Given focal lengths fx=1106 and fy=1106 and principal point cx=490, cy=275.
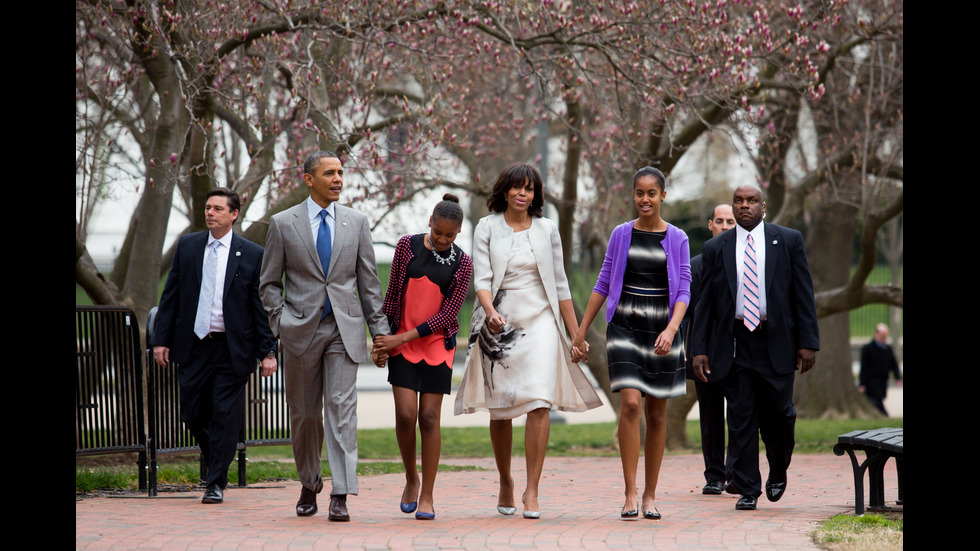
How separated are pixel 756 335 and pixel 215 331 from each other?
346cm

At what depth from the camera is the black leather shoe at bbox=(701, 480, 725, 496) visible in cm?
784

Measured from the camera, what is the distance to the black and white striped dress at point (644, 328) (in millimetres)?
6219

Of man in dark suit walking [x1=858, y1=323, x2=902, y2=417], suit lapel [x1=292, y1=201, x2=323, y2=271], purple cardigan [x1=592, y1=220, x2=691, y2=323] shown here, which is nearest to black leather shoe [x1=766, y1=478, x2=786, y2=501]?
purple cardigan [x1=592, y1=220, x2=691, y2=323]

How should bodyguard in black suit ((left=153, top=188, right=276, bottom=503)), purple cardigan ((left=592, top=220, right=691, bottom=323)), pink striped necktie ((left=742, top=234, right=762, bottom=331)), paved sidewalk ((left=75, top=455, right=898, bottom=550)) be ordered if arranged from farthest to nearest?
bodyguard in black suit ((left=153, top=188, right=276, bottom=503)), pink striped necktie ((left=742, top=234, right=762, bottom=331)), purple cardigan ((left=592, top=220, right=691, bottom=323)), paved sidewalk ((left=75, top=455, right=898, bottom=550))

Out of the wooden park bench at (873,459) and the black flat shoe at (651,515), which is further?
the wooden park bench at (873,459)

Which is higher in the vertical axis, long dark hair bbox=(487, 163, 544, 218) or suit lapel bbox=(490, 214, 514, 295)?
long dark hair bbox=(487, 163, 544, 218)

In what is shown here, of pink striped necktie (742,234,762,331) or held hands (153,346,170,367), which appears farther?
held hands (153,346,170,367)

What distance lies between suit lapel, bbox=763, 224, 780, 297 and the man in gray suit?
96.4 inches

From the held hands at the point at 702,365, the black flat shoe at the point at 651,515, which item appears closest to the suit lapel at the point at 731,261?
the held hands at the point at 702,365

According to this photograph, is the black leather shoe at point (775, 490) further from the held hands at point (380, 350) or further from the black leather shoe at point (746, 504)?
the held hands at point (380, 350)

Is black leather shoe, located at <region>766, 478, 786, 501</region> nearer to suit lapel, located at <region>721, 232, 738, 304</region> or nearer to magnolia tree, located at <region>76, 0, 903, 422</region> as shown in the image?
suit lapel, located at <region>721, 232, 738, 304</region>
